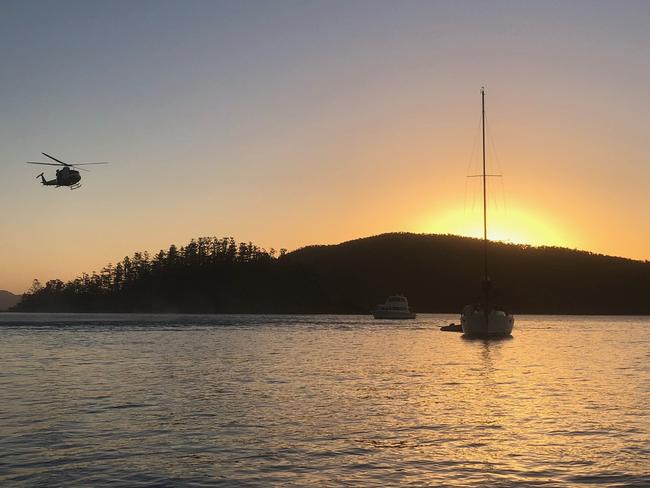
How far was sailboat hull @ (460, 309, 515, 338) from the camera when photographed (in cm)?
8425

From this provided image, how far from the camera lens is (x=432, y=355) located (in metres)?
64.1

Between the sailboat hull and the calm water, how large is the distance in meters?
33.0

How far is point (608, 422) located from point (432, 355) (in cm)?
3787

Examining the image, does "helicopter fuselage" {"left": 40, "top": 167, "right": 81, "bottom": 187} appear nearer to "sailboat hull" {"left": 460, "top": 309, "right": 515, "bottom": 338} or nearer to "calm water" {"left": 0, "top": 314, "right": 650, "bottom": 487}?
"calm water" {"left": 0, "top": 314, "right": 650, "bottom": 487}

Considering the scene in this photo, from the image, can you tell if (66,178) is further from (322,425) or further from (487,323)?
(322,425)

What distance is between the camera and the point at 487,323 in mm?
84312

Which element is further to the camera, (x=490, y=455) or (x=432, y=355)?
(x=432, y=355)

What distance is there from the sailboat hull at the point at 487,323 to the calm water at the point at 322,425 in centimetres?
3299

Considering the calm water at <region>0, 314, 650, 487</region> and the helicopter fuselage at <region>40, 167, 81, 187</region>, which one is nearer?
the calm water at <region>0, 314, 650, 487</region>

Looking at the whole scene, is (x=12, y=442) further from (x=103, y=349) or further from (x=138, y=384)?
(x=103, y=349)

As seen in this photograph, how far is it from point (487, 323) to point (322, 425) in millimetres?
61705

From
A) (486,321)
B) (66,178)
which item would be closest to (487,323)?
(486,321)

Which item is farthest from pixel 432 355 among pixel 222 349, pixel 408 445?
pixel 408 445

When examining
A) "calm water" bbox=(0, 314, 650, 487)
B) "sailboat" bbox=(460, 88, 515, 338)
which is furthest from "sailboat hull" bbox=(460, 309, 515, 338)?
"calm water" bbox=(0, 314, 650, 487)
